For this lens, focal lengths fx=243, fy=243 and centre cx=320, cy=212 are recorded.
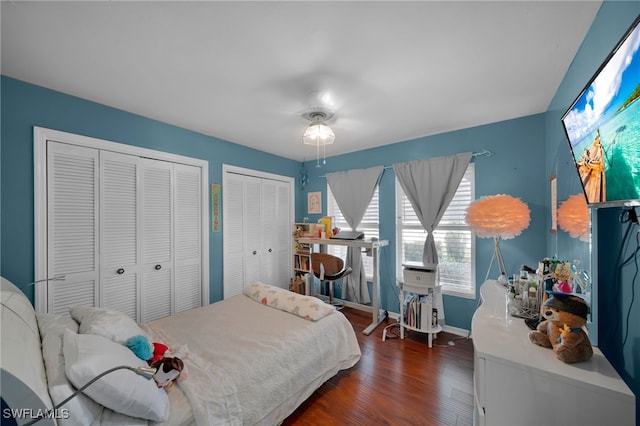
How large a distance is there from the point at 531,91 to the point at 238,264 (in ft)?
11.9

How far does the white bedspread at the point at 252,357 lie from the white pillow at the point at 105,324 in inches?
14.0

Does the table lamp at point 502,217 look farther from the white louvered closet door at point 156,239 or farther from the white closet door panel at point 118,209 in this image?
the white closet door panel at point 118,209

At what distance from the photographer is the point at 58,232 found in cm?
202

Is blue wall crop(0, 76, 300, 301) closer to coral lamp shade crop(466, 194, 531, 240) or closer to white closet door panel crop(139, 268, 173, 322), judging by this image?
white closet door panel crop(139, 268, 173, 322)

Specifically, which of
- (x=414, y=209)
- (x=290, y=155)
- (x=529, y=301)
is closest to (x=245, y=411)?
(x=529, y=301)

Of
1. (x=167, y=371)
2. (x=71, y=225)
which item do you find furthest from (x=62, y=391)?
(x=71, y=225)

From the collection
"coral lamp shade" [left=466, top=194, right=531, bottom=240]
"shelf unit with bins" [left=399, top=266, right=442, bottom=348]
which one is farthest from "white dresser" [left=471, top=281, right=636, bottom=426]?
"shelf unit with bins" [left=399, top=266, right=442, bottom=348]

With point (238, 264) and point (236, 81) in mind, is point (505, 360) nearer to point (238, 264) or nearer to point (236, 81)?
point (236, 81)

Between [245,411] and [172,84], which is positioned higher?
[172,84]

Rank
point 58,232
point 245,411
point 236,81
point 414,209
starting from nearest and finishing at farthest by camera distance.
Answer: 1. point 245,411
2. point 236,81
3. point 58,232
4. point 414,209

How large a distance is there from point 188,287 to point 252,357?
1705 mm

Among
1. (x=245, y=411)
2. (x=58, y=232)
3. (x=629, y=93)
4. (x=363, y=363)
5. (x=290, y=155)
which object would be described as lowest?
(x=363, y=363)

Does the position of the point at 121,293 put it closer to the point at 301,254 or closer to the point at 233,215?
the point at 233,215

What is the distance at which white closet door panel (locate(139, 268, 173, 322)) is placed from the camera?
2.53 metres
